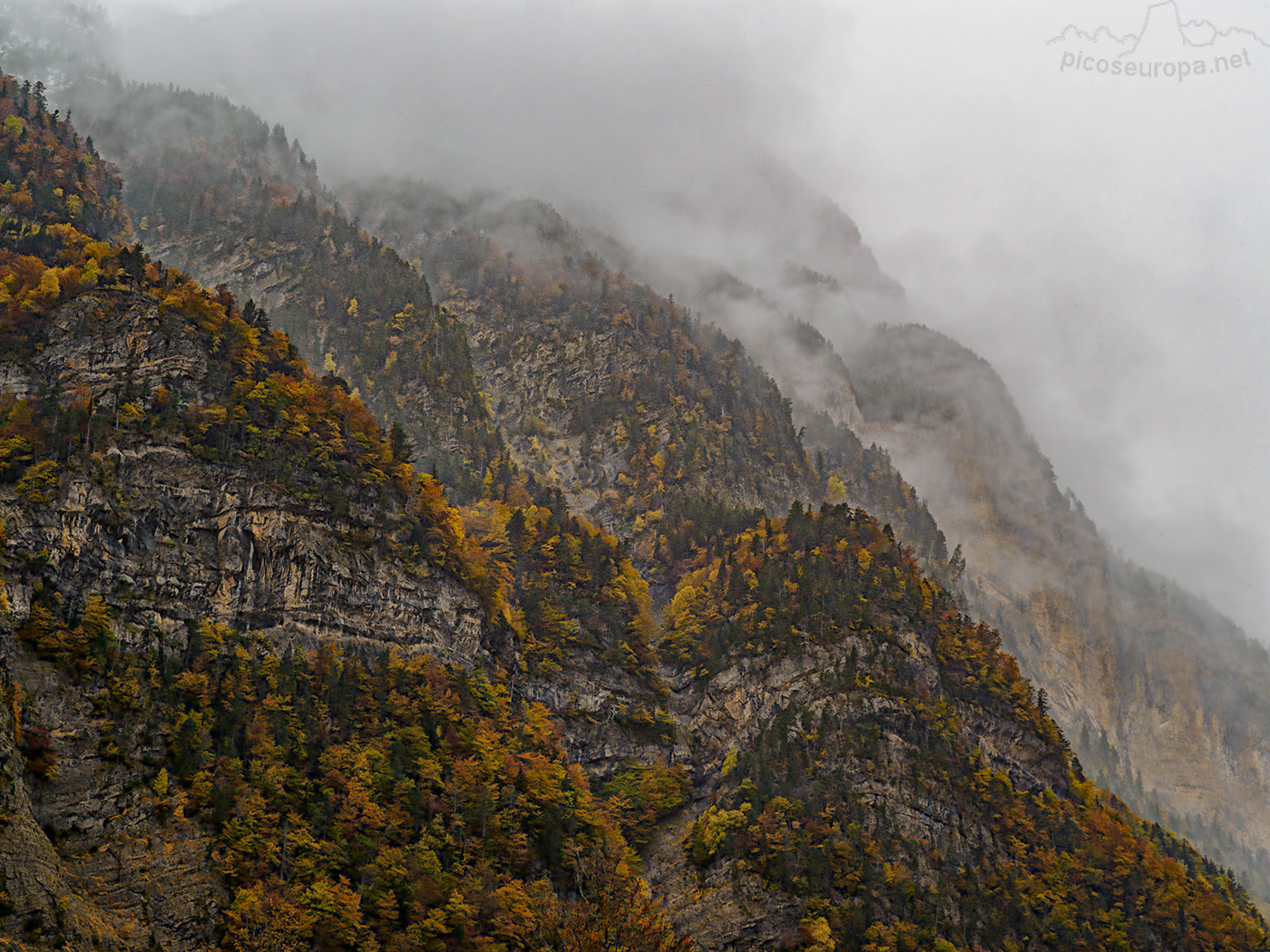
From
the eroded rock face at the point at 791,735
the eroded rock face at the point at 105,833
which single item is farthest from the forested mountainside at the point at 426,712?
the eroded rock face at the point at 791,735

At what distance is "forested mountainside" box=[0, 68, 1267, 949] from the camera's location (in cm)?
7931

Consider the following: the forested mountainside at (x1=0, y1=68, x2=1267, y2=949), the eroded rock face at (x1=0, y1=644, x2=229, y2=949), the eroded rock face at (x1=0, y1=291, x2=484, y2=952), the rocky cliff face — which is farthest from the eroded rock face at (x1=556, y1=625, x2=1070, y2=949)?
the eroded rock face at (x1=0, y1=644, x2=229, y2=949)

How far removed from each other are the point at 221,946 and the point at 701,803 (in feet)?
225

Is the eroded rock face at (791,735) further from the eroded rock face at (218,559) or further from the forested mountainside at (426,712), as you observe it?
the eroded rock face at (218,559)

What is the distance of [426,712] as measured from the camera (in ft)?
352

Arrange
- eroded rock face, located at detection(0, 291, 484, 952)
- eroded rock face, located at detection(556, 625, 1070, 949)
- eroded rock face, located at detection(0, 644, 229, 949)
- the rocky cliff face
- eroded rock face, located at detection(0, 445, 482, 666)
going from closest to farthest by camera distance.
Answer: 1. eroded rock face, located at detection(0, 644, 229, 949)
2. eroded rock face, located at detection(0, 291, 484, 952)
3. eroded rock face, located at detection(0, 445, 482, 666)
4. the rocky cliff face
5. eroded rock face, located at detection(556, 625, 1070, 949)

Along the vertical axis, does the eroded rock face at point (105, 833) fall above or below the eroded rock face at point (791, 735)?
below

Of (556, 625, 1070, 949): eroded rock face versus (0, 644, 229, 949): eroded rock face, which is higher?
(556, 625, 1070, 949): eroded rock face

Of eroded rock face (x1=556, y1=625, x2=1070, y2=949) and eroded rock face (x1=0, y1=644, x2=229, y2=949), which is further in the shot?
eroded rock face (x1=556, y1=625, x2=1070, y2=949)

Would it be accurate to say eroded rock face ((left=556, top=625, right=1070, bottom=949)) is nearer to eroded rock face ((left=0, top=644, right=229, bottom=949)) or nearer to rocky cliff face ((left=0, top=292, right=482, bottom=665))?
rocky cliff face ((left=0, top=292, right=482, bottom=665))

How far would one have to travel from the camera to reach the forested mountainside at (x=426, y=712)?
79312 millimetres

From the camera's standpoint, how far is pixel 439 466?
174000 millimetres

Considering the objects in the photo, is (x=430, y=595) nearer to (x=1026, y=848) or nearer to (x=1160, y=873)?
(x=1026, y=848)

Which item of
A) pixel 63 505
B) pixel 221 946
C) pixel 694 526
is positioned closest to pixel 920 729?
pixel 694 526
